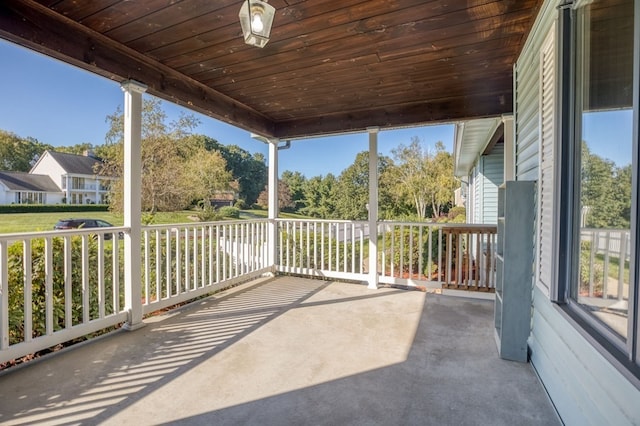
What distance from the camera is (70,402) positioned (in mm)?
1870

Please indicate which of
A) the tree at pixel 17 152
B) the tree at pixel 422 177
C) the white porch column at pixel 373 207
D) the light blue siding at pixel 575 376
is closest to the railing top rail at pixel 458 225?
the white porch column at pixel 373 207

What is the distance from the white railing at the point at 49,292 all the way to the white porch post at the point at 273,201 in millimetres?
2519

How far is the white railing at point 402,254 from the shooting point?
414cm

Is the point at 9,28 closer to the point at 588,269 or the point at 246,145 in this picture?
the point at 588,269

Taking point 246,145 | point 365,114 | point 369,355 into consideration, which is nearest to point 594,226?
point 369,355

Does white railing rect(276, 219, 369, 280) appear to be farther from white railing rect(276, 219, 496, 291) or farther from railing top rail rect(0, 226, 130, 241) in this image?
railing top rail rect(0, 226, 130, 241)

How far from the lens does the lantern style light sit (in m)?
1.86

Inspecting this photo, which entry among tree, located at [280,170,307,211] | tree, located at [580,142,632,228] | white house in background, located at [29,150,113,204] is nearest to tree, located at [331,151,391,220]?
tree, located at [280,170,307,211]

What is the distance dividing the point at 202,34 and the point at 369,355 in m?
2.80

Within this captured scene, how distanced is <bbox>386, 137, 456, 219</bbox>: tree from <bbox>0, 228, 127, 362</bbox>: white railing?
7.86m

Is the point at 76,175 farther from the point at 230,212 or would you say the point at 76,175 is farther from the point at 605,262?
the point at 605,262

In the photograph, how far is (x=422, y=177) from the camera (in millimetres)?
10289

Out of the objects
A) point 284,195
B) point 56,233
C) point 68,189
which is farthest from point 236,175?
point 56,233

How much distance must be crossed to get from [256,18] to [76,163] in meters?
2.94
